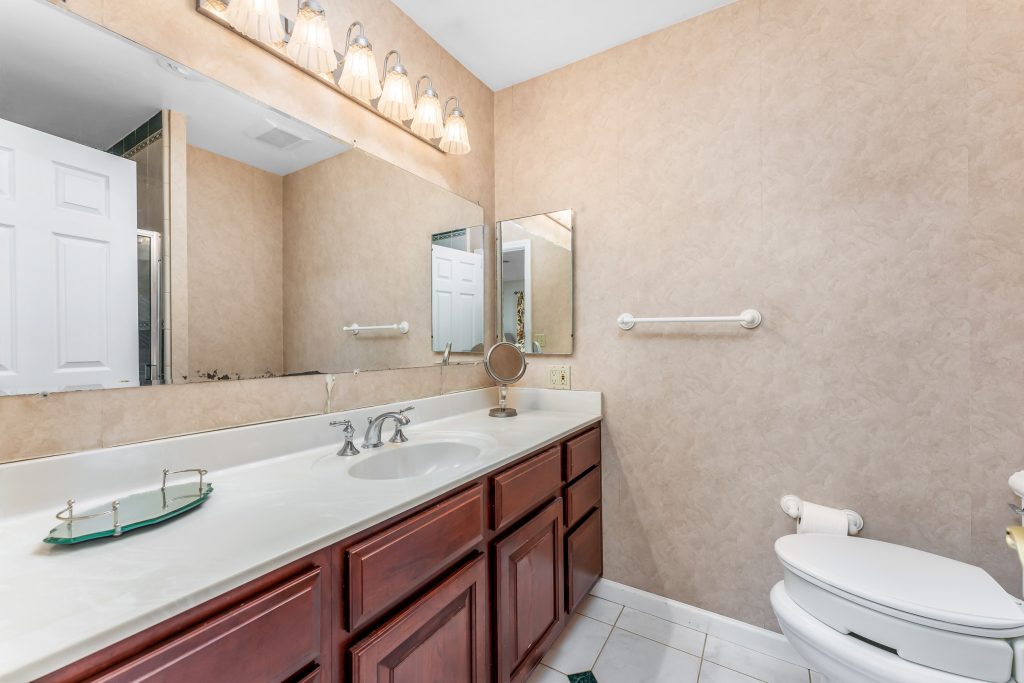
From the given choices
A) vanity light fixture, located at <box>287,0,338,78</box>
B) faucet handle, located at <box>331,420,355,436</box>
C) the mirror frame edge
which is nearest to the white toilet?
the mirror frame edge

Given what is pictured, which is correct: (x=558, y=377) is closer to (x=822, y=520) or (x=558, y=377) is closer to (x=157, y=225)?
(x=822, y=520)

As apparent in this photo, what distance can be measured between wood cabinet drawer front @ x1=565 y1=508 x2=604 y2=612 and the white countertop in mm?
540

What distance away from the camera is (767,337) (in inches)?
58.7

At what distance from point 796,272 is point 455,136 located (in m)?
1.43

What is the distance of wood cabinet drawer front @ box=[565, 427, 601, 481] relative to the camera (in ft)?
4.99

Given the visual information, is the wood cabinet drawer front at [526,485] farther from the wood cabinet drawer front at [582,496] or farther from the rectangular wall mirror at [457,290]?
the rectangular wall mirror at [457,290]

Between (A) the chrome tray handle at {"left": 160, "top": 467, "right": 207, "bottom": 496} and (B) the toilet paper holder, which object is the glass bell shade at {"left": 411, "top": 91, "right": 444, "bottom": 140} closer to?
(A) the chrome tray handle at {"left": 160, "top": 467, "right": 207, "bottom": 496}

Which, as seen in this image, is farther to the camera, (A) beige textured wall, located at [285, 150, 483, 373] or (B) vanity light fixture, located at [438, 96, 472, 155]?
(B) vanity light fixture, located at [438, 96, 472, 155]

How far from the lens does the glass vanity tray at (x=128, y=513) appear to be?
26.0 inches

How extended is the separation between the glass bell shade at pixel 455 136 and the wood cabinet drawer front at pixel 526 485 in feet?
4.34

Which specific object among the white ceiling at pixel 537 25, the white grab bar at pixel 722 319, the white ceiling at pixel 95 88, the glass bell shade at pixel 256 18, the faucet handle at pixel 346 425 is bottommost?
the faucet handle at pixel 346 425

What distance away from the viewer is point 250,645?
590 mm

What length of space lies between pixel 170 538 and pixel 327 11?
5.02 ft

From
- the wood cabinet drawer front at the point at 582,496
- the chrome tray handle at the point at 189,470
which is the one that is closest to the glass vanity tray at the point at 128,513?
the chrome tray handle at the point at 189,470
